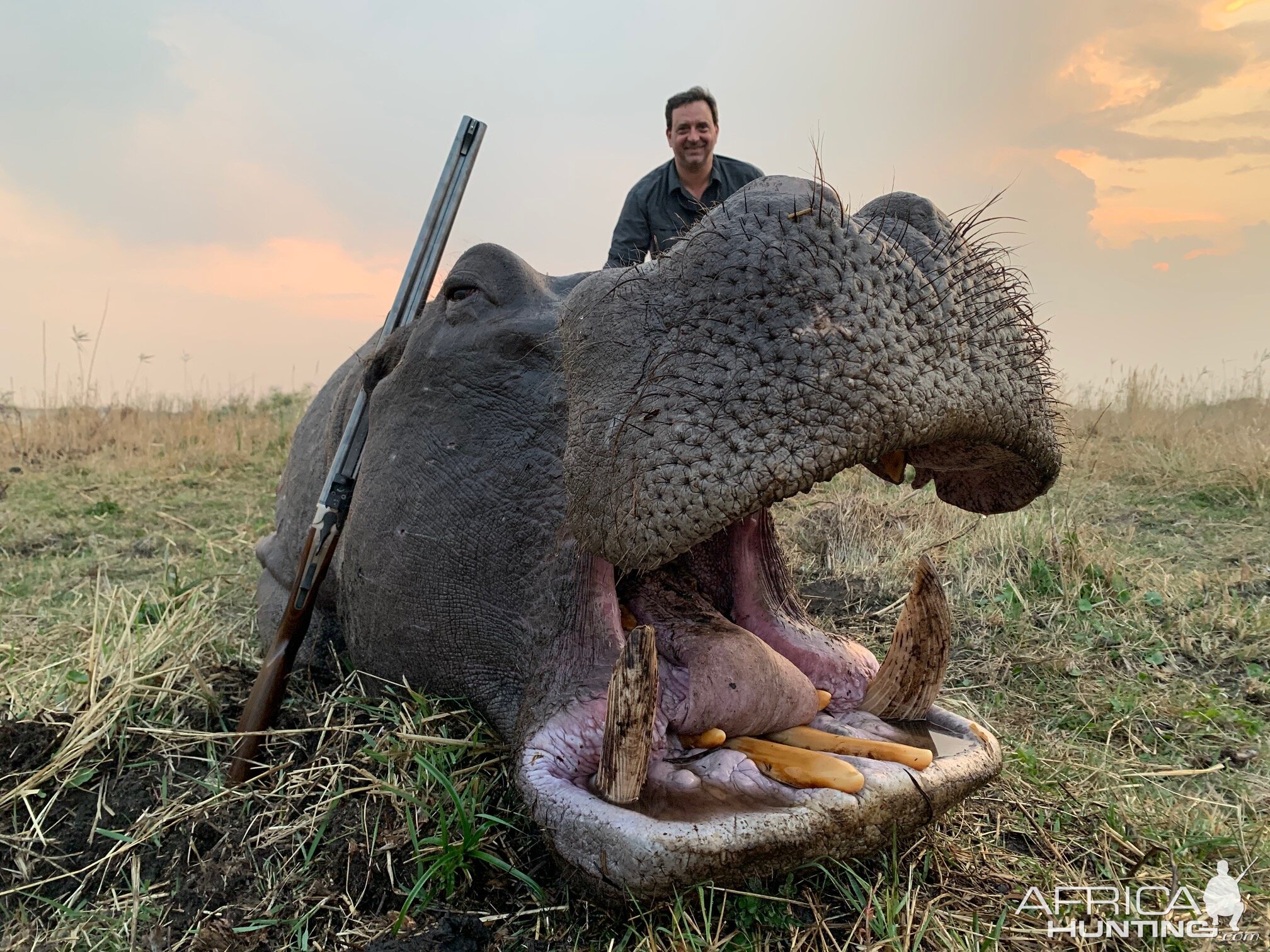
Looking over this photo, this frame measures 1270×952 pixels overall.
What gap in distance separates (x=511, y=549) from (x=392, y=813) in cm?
71

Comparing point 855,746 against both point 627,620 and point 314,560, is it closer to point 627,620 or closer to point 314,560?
point 627,620

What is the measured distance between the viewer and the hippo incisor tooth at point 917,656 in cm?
207

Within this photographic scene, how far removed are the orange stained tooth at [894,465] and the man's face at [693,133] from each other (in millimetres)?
4505

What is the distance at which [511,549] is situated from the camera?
2193 mm

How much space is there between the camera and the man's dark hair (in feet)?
19.5

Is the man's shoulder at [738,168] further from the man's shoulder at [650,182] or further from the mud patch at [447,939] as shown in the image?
the mud patch at [447,939]

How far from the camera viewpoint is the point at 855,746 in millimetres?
1900

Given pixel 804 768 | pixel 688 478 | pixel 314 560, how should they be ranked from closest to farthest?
pixel 688 478
pixel 804 768
pixel 314 560

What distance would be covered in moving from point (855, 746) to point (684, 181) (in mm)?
4788

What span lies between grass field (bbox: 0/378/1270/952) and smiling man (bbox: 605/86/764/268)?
2267 mm

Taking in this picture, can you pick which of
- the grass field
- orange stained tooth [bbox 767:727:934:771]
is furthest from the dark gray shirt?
orange stained tooth [bbox 767:727:934:771]

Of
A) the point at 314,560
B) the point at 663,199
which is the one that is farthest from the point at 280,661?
the point at 663,199

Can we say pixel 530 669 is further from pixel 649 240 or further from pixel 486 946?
pixel 649 240

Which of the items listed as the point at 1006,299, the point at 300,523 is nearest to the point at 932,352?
the point at 1006,299
